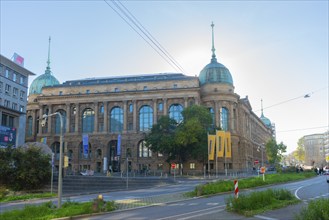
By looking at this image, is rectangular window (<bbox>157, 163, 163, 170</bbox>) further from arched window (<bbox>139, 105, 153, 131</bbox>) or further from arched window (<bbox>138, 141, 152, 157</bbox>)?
arched window (<bbox>139, 105, 153, 131</bbox>)

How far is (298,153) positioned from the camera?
549 ft

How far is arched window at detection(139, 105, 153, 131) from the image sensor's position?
9119 centimetres

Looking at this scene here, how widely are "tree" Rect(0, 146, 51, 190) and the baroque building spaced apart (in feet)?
153

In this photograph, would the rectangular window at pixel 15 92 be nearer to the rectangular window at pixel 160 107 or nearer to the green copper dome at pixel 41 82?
the green copper dome at pixel 41 82

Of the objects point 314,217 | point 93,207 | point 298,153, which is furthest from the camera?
point 298,153

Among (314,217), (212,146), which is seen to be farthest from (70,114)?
(314,217)

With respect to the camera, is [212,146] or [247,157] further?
[247,157]

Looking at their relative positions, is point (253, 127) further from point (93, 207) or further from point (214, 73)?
point (93, 207)

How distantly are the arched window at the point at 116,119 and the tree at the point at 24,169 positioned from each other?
5190cm

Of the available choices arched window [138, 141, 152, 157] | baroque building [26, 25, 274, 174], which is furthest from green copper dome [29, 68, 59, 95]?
arched window [138, 141, 152, 157]

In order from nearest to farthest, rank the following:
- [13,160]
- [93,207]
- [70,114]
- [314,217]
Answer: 1. [314,217]
2. [93,207]
3. [13,160]
4. [70,114]

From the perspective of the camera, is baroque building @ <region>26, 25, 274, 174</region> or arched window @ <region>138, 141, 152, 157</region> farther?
arched window @ <region>138, 141, 152, 157</region>

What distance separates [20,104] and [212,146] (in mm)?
41052

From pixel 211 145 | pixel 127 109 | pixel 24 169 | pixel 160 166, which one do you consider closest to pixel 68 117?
pixel 127 109
